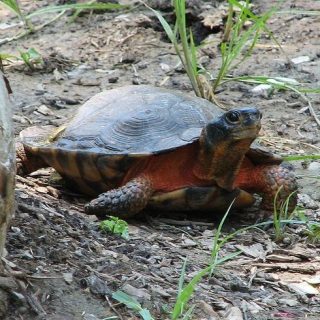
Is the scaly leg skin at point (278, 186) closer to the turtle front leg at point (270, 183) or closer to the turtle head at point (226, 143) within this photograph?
the turtle front leg at point (270, 183)

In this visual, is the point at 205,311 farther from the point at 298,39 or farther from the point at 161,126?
the point at 298,39

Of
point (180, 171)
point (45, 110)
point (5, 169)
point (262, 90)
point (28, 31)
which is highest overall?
point (5, 169)

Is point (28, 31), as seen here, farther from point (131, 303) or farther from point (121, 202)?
point (131, 303)

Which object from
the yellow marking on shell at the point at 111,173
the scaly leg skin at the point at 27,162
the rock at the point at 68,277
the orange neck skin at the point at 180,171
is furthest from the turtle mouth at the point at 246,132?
the rock at the point at 68,277

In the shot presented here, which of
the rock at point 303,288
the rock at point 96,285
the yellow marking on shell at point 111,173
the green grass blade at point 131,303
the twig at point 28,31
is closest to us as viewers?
the green grass blade at point 131,303

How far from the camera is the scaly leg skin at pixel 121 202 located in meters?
4.22

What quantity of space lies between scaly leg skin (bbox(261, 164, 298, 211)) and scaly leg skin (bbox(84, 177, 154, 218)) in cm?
70

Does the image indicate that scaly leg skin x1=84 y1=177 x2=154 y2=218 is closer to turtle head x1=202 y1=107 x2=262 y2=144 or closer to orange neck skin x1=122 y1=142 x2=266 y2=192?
orange neck skin x1=122 y1=142 x2=266 y2=192

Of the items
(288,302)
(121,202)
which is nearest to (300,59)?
(121,202)

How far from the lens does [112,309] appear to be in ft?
9.23

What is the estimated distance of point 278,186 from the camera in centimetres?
455

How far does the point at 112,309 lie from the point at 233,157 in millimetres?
1750

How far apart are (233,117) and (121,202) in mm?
683

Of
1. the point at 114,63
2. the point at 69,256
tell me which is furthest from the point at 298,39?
the point at 69,256
